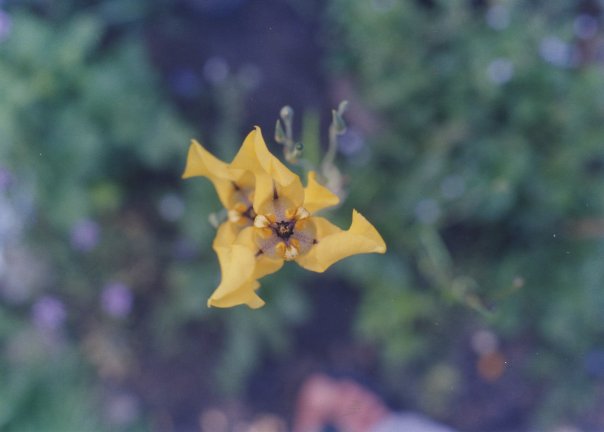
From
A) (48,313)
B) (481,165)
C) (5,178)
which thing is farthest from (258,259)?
(48,313)

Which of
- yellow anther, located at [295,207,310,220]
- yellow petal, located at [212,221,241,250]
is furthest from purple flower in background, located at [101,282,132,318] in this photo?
yellow anther, located at [295,207,310,220]

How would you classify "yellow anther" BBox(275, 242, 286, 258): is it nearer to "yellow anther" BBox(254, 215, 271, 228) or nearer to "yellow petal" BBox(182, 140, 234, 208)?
"yellow anther" BBox(254, 215, 271, 228)

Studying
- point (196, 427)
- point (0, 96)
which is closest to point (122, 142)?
point (0, 96)

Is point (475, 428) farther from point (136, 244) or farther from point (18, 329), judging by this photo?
point (18, 329)

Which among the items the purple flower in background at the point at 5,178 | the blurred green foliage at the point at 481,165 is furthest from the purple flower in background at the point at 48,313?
the blurred green foliage at the point at 481,165

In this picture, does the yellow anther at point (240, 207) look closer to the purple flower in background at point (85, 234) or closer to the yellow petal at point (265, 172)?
the yellow petal at point (265, 172)

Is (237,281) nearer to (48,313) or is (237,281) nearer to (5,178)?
(5,178)
